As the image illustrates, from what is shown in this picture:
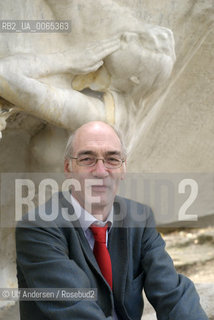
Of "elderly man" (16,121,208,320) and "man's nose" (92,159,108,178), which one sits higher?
"man's nose" (92,159,108,178)

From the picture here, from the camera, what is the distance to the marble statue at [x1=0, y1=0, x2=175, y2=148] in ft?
4.66

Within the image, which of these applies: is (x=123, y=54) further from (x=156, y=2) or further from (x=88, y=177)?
(x=88, y=177)

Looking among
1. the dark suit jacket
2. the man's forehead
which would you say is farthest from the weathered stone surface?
the dark suit jacket

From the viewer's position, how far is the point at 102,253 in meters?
1.20

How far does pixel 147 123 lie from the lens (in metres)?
1.90

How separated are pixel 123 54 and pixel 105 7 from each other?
0.43 ft

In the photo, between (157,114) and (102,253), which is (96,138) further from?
(157,114)

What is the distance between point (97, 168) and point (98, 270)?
19cm

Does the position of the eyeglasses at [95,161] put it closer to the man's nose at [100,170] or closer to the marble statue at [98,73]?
the man's nose at [100,170]

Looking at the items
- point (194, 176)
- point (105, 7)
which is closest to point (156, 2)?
point (105, 7)

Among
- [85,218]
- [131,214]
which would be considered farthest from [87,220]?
[131,214]

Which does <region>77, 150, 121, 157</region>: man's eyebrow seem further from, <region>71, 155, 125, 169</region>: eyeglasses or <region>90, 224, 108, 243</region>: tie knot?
<region>90, 224, 108, 243</region>: tie knot

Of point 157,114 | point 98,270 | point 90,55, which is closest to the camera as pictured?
point 98,270

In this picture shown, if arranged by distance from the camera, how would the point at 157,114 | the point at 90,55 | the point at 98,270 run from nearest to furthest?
1. the point at 98,270
2. the point at 90,55
3. the point at 157,114
